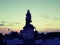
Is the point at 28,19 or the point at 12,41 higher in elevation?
the point at 28,19

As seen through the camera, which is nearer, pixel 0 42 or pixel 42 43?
pixel 0 42

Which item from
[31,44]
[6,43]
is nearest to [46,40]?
[31,44]

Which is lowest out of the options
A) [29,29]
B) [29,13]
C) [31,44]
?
[31,44]

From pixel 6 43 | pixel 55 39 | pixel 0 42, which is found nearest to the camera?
pixel 0 42

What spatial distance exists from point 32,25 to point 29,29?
3.35 feet

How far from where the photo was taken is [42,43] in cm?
5162

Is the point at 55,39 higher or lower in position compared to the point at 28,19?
lower

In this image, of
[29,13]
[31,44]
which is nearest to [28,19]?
[29,13]

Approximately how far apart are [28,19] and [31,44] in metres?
5.33

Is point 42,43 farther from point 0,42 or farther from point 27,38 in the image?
point 0,42

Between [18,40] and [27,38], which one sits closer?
[27,38]

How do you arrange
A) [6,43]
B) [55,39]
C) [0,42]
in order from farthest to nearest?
[55,39], [6,43], [0,42]

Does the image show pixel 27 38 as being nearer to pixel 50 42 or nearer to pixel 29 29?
pixel 29 29

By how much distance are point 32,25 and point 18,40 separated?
6157mm
